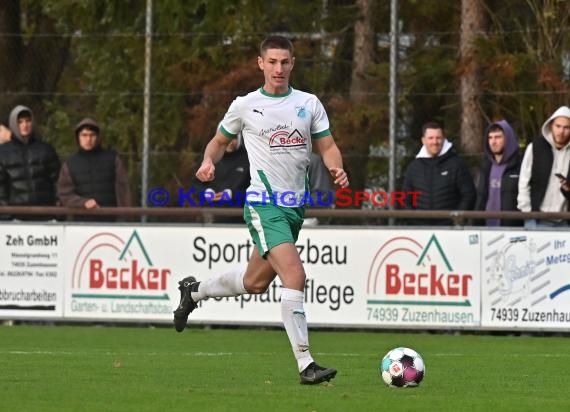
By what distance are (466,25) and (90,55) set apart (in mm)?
5192

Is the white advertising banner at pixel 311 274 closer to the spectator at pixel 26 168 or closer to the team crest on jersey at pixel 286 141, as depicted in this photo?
the spectator at pixel 26 168

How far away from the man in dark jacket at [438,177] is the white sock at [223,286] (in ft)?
18.3

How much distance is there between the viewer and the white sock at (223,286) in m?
10.5

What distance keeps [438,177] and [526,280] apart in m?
1.46

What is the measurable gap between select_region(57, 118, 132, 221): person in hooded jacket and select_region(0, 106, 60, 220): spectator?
0.38 metres

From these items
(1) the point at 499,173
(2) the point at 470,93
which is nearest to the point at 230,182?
(1) the point at 499,173

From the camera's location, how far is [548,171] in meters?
15.4

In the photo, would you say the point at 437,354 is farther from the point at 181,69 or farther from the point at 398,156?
the point at 181,69

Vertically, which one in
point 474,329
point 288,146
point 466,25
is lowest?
point 474,329

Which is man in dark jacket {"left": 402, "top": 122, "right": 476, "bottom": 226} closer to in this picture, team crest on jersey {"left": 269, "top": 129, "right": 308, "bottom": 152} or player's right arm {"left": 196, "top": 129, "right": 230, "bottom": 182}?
player's right arm {"left": 196, "top": 129, "right": 230, "bottom": 182}

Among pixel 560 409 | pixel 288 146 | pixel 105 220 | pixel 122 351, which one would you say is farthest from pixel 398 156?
pixel 560 409

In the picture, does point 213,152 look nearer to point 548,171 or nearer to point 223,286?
point 223,286

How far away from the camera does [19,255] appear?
54.8ft

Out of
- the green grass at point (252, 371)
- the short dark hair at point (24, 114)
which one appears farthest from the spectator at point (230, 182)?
the short dark hair at point (24, 114)
